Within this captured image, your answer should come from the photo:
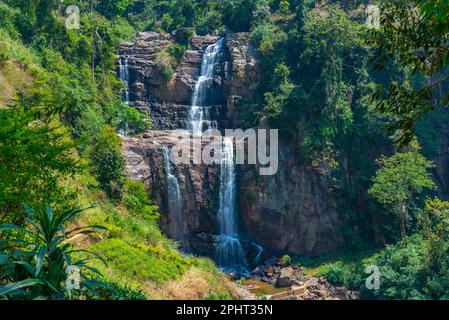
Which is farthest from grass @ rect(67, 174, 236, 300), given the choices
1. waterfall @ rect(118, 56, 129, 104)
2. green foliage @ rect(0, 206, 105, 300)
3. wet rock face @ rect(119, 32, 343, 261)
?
waterfall @ rect(118, 56, 129, 104)

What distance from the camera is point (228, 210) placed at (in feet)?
77.2

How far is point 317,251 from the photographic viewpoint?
2353cm

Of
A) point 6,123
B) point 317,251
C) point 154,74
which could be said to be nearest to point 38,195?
point 6,123

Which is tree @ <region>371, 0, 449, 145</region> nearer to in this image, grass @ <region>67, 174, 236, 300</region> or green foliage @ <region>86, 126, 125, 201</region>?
grass @ <region>67, 174, 236, 300</region>

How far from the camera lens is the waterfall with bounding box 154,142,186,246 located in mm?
22453

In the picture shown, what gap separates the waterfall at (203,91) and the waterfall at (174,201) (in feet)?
12.4

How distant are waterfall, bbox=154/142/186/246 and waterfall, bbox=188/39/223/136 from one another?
12.4 ft

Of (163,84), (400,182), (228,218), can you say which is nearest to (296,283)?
(228,218)

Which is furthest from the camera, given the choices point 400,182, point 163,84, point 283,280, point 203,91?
point 163,84

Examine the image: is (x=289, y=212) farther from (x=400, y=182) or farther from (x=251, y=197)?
(x=400, y=182)

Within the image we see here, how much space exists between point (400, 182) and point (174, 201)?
10720 mm

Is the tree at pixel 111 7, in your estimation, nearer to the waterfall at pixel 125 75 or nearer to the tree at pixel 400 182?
the waterfall at pixel 125 75

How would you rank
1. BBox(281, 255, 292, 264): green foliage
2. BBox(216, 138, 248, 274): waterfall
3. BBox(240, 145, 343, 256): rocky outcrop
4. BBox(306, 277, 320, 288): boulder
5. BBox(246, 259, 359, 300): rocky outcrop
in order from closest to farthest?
1. BBox(246, 259, 359, 300): rocky outcrop
2. BBox(306, 277, 320, 288): boulder
3. BBox(281, 255, 292, 264): green foliage
4. BBox(216, 138, 248, 274): waterfall
5. BBox(240, 145, 343, 256): rocky outcrop

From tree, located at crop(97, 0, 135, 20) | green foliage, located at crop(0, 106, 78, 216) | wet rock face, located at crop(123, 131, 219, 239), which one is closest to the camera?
green foliage, located at crop(0, 106, 78, 216)
